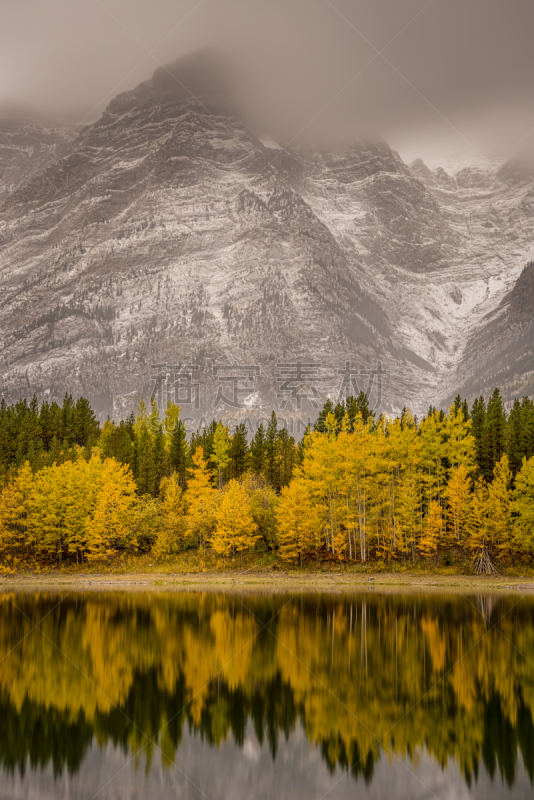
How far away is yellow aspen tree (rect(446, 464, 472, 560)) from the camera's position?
8694 centimetres

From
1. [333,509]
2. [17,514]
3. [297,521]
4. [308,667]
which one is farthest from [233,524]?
[308,667]

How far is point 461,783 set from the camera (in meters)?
21.0

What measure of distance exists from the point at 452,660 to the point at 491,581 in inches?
1872

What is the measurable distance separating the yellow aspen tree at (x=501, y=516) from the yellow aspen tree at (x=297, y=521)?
64.3ft

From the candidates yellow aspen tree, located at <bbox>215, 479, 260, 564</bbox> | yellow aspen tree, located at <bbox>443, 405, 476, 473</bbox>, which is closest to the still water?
yellow aspen tree, located at <bbox>215, 479, 260, 564</bbox>

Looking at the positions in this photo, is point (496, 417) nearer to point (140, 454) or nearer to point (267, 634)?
point (140, 454)

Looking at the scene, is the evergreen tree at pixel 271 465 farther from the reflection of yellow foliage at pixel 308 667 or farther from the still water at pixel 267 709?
the still water at pixel 267 709

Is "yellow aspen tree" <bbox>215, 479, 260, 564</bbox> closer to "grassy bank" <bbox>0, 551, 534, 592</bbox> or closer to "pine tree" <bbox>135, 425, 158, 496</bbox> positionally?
"grassy bank" <bbox>0, 551, 534, 592</bbox>

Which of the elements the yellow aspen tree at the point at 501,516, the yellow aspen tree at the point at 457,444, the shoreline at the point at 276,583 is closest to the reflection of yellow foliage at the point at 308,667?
the shoreline at the point at 276,583

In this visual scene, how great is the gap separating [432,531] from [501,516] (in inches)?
303

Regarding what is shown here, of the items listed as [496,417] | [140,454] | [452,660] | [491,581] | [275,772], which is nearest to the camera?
[275,772]

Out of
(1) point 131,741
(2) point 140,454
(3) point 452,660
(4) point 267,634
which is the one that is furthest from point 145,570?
(1) point 131,741

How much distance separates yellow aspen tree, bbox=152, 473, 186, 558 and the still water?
160ft

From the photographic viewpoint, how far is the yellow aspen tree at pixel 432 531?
3371 inches
